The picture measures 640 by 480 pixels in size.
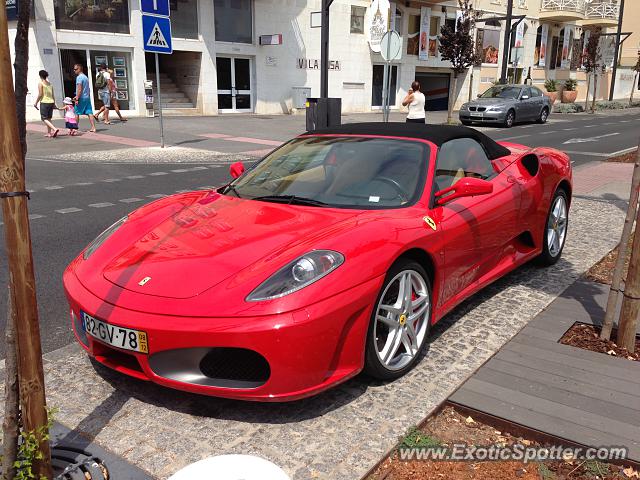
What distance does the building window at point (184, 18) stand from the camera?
2289cm

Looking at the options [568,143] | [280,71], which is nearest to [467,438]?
[568,143]

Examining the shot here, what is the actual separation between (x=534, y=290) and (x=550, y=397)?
175 cm

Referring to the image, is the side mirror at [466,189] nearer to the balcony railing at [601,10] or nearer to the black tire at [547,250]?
the black tire at [547,250]

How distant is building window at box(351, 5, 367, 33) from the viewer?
97.2 feet

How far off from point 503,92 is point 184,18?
13.1 metres

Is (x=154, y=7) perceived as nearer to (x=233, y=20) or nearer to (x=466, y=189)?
(x=466, y=189)

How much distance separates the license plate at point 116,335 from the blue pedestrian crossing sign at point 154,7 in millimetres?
11072

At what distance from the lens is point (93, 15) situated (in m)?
20.5

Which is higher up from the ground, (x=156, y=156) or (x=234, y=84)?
(x=234, y=84)

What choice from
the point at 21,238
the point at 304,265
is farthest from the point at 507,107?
the point at 21,238

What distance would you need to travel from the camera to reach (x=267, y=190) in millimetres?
3883

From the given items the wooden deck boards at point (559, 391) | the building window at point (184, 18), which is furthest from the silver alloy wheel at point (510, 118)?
the wooden deck boards at point (559, 391)

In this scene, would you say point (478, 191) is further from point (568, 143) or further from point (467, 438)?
point (568, 143)

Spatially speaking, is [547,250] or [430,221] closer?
[430,221]
